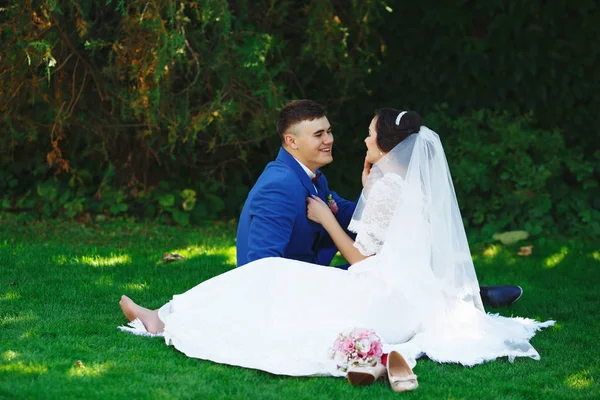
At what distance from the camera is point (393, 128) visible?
4598 mm

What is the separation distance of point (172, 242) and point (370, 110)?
8.36ft

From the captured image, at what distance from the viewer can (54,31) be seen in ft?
24.1

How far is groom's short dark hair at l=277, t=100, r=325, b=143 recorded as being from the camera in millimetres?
4891

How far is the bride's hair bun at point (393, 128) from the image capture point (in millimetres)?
4598

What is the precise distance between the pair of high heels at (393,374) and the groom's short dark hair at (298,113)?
1601 mm

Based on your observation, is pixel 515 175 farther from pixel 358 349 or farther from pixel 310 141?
pixel 358 349

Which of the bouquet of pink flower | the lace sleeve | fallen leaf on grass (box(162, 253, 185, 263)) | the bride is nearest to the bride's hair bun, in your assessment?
the bride

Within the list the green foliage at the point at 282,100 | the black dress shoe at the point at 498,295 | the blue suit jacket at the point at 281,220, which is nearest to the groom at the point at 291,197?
the blue suit jacket at the point at 281,220

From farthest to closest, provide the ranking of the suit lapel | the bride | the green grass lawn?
the suit lapel, the bride, the green grass lawn

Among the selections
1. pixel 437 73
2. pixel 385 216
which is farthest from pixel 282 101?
pixel 385 216

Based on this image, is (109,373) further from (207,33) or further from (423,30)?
(423,30)

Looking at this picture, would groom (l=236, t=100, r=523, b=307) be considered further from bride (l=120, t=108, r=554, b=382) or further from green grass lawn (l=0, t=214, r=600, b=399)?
green grass lawn (l=0, t=214, r=600, b=399)

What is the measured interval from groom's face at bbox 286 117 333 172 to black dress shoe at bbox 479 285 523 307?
1.41 metres

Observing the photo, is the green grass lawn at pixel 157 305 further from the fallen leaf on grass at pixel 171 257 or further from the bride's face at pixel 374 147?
the bride's face at pixel 374 147
